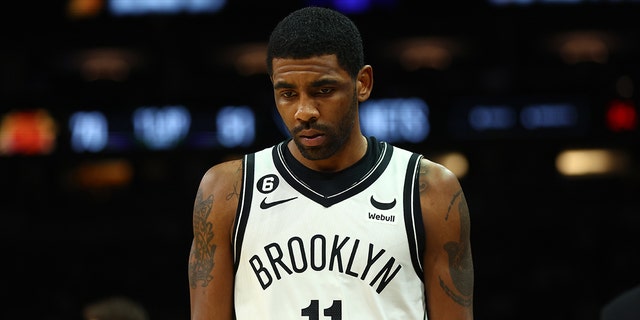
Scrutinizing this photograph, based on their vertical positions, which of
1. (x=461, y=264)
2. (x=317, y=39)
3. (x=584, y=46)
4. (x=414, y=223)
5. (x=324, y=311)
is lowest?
(x=324, y=311)

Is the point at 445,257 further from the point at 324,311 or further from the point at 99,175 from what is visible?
the point at 99,175

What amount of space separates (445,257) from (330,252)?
0.33m

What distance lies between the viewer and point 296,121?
278 centimetres

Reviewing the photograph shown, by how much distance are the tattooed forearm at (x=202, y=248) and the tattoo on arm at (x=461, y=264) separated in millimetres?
670

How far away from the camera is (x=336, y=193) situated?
292cm

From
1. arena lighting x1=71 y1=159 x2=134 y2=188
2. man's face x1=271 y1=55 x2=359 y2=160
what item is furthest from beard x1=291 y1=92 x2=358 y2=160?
arena lighting x1=71 y1=159 x2=134 y2=188

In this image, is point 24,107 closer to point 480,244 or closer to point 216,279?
point 480,244

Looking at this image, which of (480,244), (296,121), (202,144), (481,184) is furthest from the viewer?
(480,244)

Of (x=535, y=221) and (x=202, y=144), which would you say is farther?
→ (x=535, y=221)

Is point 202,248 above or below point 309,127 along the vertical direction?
below

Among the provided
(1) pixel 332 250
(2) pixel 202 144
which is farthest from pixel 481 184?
(1) pixel 332 250

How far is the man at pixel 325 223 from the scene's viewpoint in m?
2.78

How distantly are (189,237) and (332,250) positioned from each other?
30.2 feet

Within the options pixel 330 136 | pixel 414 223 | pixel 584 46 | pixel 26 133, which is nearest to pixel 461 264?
pixel 414 223
